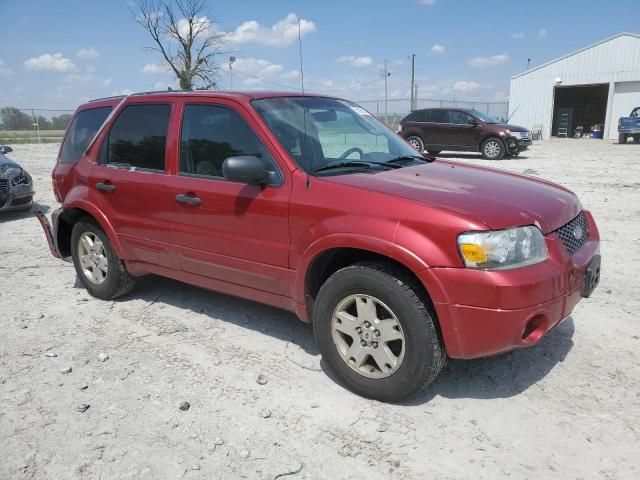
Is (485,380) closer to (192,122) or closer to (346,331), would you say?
(346,331)

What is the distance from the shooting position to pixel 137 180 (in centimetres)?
413

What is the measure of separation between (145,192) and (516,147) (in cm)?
1588

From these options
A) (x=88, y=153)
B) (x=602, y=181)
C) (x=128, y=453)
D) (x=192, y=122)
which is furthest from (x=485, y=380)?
(x=602, y=181)

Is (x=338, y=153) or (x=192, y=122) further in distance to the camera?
(x=192, y=122)

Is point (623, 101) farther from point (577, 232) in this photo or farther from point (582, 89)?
point (577, 232)

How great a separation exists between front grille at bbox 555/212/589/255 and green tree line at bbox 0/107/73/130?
32.4 meters

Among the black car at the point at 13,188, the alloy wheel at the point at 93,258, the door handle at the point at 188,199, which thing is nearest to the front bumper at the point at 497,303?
the door handle at the point at 188,199

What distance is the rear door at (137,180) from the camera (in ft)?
13.2

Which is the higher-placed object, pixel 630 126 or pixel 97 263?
pixel 630 126

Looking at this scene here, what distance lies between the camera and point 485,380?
3285mm

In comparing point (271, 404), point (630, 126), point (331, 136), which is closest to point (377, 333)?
point (271, 404)

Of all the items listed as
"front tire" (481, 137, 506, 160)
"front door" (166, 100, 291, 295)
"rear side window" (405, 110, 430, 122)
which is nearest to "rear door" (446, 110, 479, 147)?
"front tire" (481, 137, 506, 160)

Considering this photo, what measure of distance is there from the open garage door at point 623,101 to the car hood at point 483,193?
106 ft

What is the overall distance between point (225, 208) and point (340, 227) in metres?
0.97
